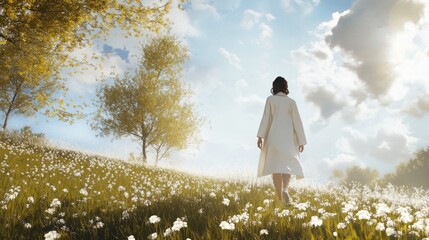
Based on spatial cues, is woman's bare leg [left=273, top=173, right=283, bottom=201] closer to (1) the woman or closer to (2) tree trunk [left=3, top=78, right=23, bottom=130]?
(1) the woman

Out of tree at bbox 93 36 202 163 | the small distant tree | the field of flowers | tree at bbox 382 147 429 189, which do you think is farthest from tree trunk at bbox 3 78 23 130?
the small distant tree

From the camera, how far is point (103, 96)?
26281mm

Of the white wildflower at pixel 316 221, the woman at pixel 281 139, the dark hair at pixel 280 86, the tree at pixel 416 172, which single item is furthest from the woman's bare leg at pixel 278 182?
the tree at pixel 416 172

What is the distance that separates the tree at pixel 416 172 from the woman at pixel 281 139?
4964cm

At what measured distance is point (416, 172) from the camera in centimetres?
5109

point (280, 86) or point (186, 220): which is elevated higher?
point (280, 86)

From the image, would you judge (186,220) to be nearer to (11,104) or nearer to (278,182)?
(278,182)

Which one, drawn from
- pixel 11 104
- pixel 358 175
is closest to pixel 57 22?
pixel 11 104

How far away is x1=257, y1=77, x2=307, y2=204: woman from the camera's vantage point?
7.50m

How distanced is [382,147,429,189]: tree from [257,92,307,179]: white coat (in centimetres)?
4963

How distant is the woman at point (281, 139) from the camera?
750 cm

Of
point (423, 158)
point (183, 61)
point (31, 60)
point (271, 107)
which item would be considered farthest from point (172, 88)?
point (423, 158)

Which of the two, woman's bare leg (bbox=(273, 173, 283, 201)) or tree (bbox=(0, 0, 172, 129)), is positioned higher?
tree (bbox=(0, 0, 172, 129))

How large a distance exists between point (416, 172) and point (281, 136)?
5158 centimetres
